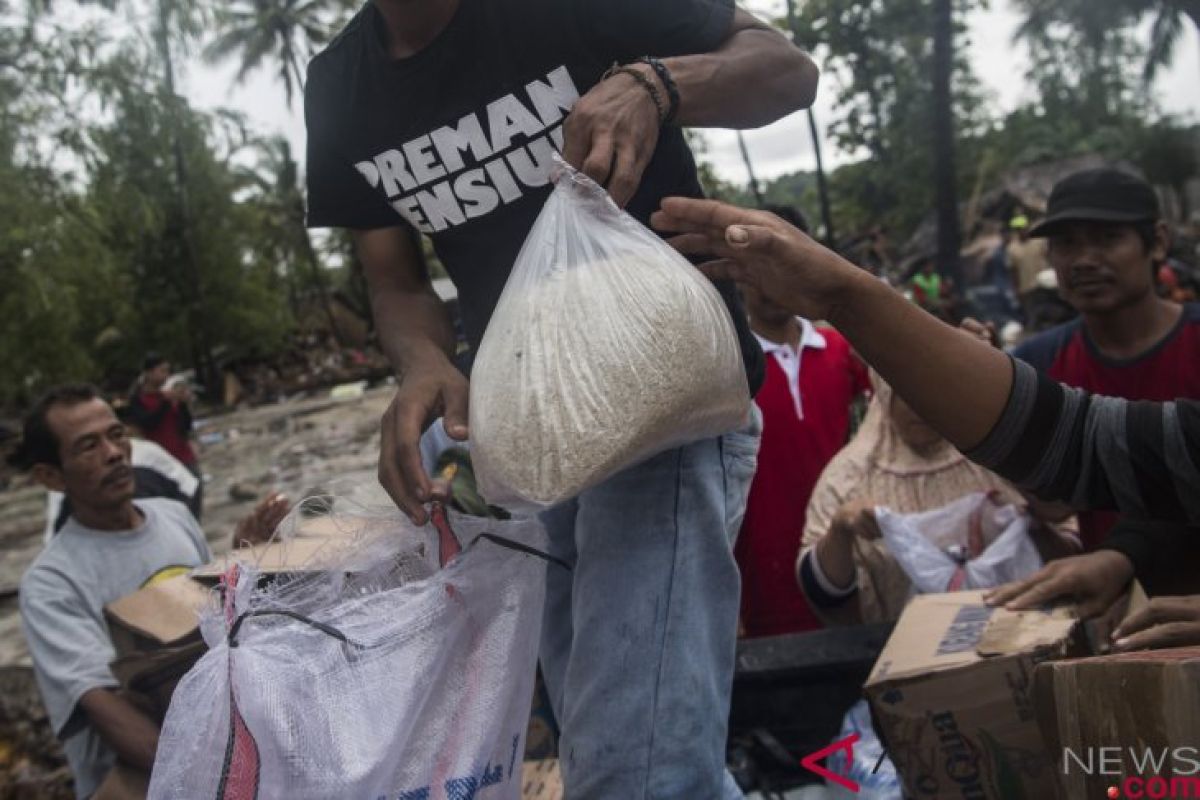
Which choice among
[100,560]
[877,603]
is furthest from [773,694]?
[100,560]

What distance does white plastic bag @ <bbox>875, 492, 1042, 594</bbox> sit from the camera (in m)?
2.62

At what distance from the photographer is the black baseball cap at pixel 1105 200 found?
2.89 meters

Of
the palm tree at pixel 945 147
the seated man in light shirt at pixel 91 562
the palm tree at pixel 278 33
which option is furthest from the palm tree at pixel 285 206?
the seated man in light shirt at pixel 91 562

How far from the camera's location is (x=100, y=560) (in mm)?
3035

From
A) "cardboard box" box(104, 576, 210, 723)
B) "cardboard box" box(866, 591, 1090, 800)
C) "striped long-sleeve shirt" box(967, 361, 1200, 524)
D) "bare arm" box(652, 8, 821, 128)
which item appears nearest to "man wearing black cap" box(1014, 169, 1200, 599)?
"cardboard box" box(866, 591, 1090, 800)

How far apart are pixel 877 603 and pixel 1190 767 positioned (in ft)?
6.33

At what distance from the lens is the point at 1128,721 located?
115 centimetres

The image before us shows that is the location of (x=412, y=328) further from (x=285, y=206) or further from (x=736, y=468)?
(x=285, y=206)

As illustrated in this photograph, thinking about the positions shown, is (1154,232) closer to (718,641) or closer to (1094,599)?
(1094,599)

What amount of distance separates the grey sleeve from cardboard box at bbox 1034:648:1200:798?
2.32m

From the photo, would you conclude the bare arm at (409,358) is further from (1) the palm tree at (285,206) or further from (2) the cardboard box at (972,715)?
(1) the palm tree at (285,206)

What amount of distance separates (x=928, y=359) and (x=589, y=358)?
0.50 meters

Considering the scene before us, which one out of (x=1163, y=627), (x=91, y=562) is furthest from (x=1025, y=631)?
(x=91, y=562)

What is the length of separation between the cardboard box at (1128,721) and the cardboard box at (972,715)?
0.52 meters
